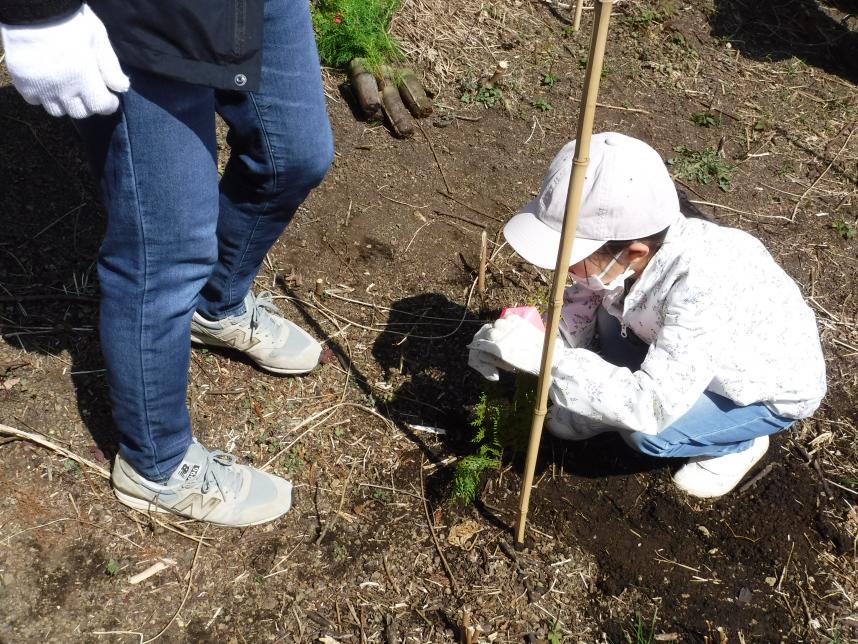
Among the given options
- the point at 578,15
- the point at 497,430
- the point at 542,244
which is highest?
the point at 542,244

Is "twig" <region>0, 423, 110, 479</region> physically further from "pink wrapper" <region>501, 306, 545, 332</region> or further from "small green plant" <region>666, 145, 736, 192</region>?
"small green plant" <region>666, 145, 736, 192</region>

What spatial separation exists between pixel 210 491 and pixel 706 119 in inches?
128

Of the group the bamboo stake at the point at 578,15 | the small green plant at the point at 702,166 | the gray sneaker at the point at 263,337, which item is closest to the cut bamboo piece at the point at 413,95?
the bamboo stake at the point at 578,15

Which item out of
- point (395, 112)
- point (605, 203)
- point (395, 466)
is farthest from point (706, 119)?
point (395, 466)

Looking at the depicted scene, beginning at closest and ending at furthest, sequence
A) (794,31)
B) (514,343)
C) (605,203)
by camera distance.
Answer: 1. (605,203)
2. (514,343)
3. (794,31)

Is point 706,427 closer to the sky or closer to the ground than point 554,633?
closer to the sky

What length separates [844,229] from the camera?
3689 millimetres

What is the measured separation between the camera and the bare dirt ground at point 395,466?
88.8 inches

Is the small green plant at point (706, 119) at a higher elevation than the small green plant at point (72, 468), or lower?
higher

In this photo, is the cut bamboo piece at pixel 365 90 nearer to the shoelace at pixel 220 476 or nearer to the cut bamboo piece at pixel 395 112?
the cut bamboo piece at pixel 395 112

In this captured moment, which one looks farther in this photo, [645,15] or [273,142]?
[645,15]

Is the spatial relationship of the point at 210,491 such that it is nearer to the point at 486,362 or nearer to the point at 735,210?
the point at 486,362

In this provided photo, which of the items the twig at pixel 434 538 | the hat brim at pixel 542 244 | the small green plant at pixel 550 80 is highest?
the hat brim at pixel 542 244

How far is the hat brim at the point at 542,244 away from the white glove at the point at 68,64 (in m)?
1.03
